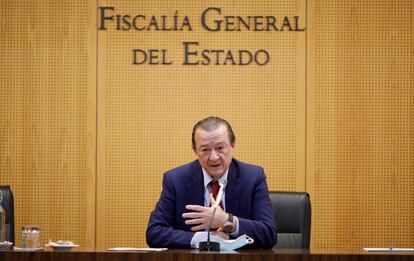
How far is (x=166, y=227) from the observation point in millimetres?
4660

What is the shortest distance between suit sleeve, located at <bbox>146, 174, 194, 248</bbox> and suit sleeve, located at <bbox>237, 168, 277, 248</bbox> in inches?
13.6

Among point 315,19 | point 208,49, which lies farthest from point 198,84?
point 315,19

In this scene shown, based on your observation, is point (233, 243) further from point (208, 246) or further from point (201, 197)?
point (201, 197)

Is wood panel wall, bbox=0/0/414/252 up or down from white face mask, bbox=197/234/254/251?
up

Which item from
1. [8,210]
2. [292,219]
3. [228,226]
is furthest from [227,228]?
[8,210]

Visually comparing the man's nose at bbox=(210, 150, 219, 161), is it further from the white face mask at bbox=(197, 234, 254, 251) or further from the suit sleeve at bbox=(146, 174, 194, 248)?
the white face mask at bbox=(197, 234, 254, 251)

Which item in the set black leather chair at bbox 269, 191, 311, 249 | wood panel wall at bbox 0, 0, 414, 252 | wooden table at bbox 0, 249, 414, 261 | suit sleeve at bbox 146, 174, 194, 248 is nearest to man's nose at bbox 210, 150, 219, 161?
suit sleeve at bbox 146, 174, 194, 248

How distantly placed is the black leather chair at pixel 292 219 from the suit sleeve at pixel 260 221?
0.85ft

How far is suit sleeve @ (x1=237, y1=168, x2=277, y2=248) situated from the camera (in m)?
4.52

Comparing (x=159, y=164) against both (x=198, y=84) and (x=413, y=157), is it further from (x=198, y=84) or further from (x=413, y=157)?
(x=413, y=157)

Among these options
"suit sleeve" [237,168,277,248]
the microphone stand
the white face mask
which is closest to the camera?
the microphone stand

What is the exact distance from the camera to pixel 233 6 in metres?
6.80

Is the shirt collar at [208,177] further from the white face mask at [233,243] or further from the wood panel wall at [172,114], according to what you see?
the wood panel wall at [172,114]

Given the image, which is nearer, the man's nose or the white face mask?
the white face mask
